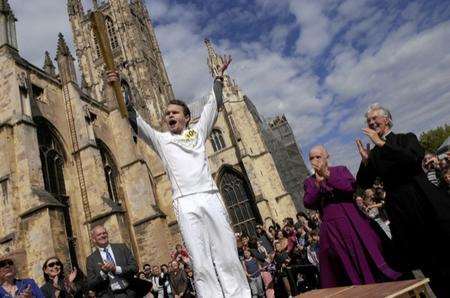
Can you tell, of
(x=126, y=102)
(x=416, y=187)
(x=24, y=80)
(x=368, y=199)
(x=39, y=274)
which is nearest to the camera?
(x=416, y=187)

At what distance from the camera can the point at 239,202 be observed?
28109 millimetres

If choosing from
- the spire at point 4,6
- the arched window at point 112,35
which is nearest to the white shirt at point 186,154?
the spire at point 4,6

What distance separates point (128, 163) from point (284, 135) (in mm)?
27841

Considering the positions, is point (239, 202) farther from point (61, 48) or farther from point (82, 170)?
point (61, 48)

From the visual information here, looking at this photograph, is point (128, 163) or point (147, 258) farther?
point (128, 163)

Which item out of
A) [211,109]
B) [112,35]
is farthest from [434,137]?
[211,109]

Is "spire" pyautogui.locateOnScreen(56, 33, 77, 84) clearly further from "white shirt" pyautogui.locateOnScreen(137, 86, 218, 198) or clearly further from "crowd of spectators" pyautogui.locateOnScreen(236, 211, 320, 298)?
"white shirt" pyautogui.locateOnScreen(137, 86, 218, 198)

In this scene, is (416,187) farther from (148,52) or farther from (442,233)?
(148,52)

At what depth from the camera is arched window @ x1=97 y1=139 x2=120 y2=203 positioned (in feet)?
→ 59.8

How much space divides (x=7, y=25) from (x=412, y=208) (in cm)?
1590

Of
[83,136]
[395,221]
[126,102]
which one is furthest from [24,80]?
[395,221]

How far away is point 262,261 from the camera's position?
28.3 feet

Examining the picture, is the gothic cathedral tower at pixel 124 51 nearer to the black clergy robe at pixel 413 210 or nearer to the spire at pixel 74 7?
the spire at pixel 74 7

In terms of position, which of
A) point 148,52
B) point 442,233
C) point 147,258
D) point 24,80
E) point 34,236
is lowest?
point 442,233
